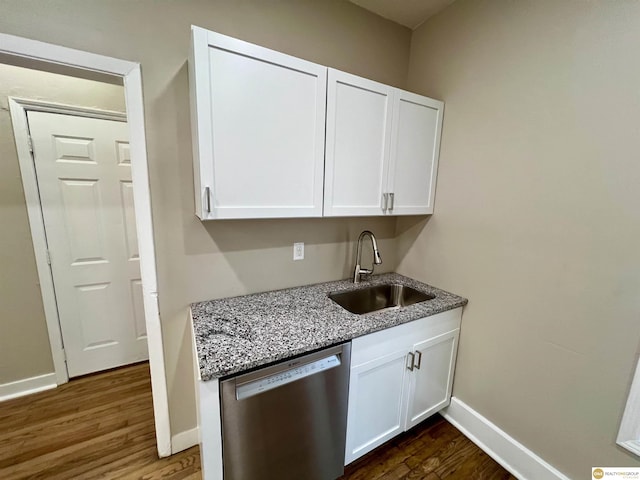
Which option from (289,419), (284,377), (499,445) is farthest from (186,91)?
(499,445)

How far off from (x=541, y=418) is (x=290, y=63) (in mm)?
2207

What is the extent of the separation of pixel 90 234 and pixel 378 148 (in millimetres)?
2262

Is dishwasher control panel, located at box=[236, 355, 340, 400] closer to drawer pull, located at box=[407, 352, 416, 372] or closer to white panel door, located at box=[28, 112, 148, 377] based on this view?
drawer pull, located at box=[407, 352, 416, 372]

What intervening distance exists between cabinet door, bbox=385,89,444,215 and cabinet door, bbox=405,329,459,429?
853 mm

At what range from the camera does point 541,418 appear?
1.39m

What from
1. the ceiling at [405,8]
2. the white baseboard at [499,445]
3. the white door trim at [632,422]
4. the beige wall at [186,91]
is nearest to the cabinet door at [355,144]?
the beige wall at [186,91]

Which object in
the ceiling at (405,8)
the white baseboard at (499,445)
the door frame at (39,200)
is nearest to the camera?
the white baseboard at (499,445)

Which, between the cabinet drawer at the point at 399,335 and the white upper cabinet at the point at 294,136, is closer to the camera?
the white upper cabinet at the point at 294,136

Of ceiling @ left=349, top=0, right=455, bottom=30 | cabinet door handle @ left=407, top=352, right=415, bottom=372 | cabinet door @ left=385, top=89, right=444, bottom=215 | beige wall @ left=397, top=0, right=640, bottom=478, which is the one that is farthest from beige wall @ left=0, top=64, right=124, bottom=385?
cabinet door handle @ left=407, top=352, right=415, bottom=372

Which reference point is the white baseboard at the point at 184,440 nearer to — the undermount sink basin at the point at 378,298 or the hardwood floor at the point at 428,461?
the hardwood floor at the point at 428,461

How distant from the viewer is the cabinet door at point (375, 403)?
4.38ft

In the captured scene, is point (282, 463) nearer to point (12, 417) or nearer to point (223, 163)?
point (223, 163)

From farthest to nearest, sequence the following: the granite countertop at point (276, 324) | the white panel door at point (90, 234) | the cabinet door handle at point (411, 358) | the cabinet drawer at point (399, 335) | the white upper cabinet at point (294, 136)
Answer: the white panel door at point (90, 234) → the cabinet door handle at point (411, 358) → the cabinet drawer at point (399, 335) → the white upper cabinet at point (294, 136) → the granite countertop at point (276, 324)

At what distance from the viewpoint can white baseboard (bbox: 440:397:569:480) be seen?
4.57 feet
